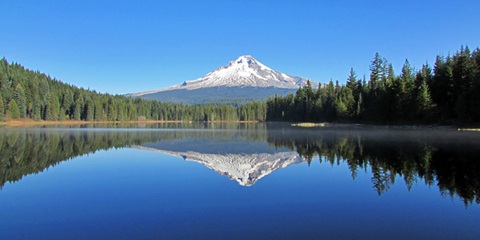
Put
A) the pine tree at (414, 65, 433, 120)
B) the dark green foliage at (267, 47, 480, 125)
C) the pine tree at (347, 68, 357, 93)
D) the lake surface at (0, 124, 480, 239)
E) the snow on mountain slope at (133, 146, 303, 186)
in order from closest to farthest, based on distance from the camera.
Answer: the lake surface at (0, 124, 480, 239) < the snow on mountain slope at (133, 146, 303, 186) < the dark green foliage at (267, 47, 480, 125) < the pine tree at (414, 65, 433, 120) < the pine tree at (347, 68, 357, 93)

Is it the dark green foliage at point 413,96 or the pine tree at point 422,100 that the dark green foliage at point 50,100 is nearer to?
the dark green foliage at point 413,96

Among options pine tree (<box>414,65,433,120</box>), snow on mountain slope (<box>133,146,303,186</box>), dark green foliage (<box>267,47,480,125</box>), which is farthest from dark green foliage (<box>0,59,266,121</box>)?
pine tree (<box>414,65,433,120</box>)

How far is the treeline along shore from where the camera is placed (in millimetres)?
68688

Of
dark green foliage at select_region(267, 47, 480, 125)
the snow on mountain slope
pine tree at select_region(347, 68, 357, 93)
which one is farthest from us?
pine tree at select_region(347, 68, 357, 93)

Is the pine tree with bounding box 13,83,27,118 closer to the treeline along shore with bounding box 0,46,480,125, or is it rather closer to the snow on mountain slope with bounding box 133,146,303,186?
the treeline along shore with bounding box 0,46,480,125

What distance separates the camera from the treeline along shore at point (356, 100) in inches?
2704

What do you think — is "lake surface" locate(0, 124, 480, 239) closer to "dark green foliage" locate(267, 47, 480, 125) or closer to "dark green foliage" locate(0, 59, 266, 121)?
"dark green foliage" locate(267, 47, 480, 125)

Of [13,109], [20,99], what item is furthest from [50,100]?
[13,109]

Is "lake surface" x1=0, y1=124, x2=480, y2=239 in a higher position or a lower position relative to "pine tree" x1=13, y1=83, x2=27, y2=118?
lower

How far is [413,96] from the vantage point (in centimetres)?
7550

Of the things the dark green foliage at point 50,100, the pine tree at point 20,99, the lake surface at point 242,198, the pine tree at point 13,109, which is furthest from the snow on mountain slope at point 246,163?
the pine tree at point 20,99

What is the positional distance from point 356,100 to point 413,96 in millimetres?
28933

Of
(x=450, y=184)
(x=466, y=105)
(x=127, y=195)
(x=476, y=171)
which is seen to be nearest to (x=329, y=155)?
(x=476, y=171)

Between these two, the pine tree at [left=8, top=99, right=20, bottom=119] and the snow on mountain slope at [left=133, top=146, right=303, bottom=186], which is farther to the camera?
the pine tree at [left=8, top=99, right=20, bottom=119]
